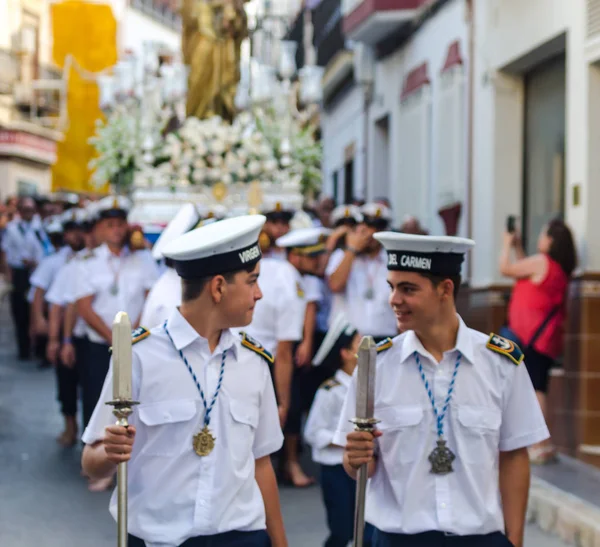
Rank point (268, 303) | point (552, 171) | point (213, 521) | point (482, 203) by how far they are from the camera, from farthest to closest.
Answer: point (482, 203) → point (552, 171) → point (268, 303) → point (213, 521)

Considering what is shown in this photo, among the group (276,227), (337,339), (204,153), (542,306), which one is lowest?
(337,339)

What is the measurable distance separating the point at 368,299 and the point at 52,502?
252 cm

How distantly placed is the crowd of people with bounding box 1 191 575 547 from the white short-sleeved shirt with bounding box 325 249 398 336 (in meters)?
0.01

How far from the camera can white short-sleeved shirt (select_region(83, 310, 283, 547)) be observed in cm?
396

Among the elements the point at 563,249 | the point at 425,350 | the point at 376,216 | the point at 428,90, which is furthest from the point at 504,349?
the point at 428,90

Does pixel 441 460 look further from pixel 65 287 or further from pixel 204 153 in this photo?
pixel 204 153

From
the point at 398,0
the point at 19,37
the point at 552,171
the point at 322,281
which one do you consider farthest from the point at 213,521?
the point at 19,37

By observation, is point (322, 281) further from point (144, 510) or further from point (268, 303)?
point (144, 510)

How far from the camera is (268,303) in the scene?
28.9ft

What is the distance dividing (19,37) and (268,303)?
1525 inches

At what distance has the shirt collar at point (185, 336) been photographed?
4.05m

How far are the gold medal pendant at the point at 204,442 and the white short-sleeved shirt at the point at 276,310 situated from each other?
474 centimetres

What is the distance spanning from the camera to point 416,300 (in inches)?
168

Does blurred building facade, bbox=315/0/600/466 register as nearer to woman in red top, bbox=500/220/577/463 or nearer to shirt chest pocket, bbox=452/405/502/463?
woman in red top, bbox=500/220/577/463
